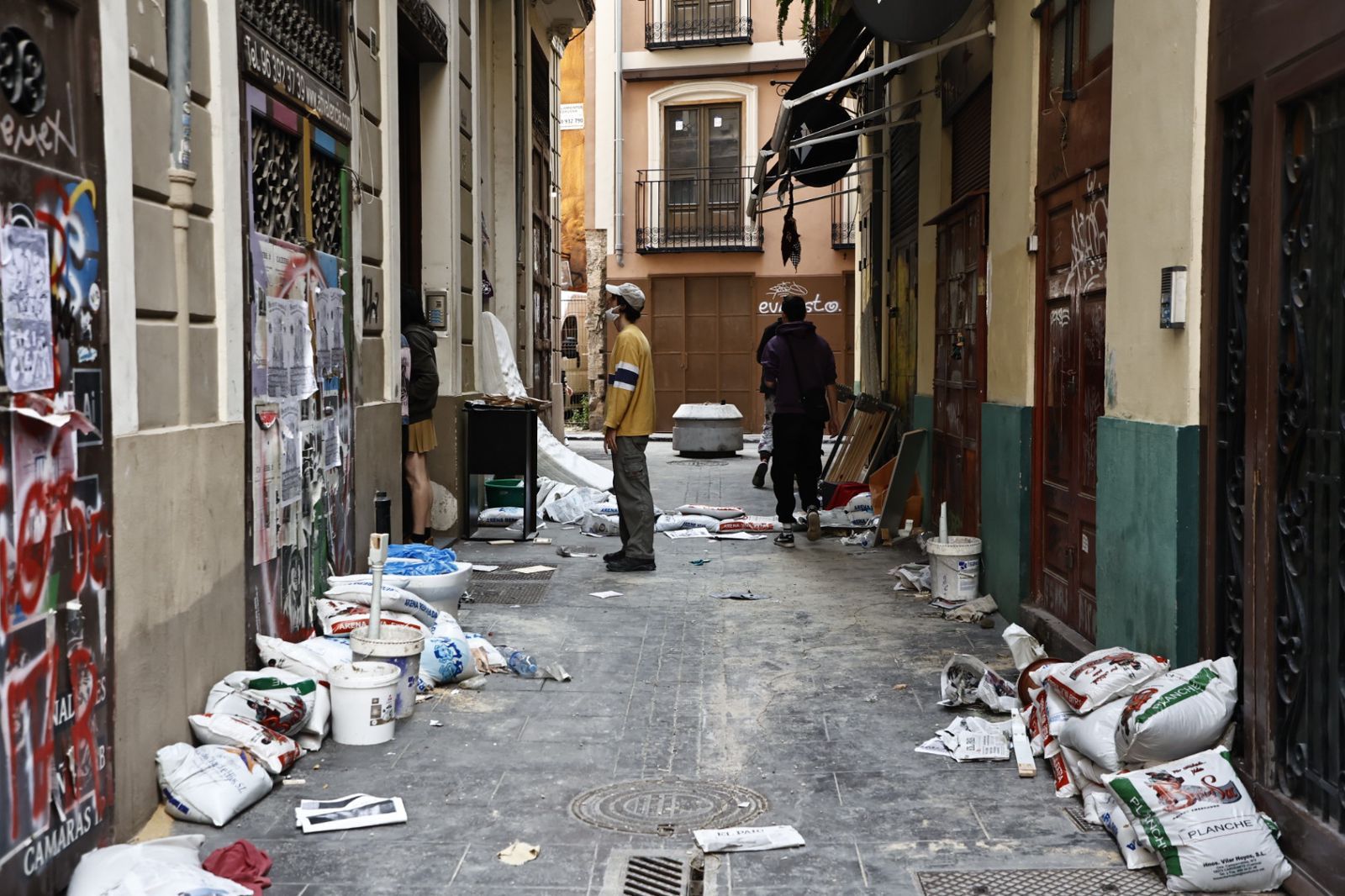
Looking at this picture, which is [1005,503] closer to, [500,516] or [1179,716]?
[1179,716]

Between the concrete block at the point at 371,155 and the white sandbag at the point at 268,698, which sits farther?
the concrete block at the point at 371,155

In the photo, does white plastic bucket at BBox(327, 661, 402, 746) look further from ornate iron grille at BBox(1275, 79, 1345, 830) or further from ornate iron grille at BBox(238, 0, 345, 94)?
ornate iron grille at BBox(1275, 79, 1345, 830)

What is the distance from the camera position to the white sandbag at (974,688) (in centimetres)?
568

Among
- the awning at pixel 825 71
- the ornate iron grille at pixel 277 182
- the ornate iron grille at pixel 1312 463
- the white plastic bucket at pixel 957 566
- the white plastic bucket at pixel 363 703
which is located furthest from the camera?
the awning at pixel 825 71

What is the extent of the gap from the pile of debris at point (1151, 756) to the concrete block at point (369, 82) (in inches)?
194

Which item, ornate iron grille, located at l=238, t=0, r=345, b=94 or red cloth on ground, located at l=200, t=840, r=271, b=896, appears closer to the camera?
red cloth on ground, located at l=200, t=840, r=271, b=896

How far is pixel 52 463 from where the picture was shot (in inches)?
145

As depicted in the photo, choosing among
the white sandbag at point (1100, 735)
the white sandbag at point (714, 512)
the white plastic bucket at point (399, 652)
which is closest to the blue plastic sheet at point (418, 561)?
the white plastic bucket at point (399, 652)

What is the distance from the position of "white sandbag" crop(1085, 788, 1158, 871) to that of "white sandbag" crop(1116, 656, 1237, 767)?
0.57ft

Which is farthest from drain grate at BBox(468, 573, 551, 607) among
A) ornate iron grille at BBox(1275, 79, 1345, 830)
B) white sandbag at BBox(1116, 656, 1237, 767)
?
ornate iron grille at BBox(1275, 79, 1345, 830)

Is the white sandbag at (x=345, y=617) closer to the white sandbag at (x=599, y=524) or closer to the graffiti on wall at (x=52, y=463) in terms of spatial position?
the graffiti on wall at (x=52, y=463)

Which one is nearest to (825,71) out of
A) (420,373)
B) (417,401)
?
(420,373)

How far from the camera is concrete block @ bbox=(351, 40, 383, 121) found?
7.55 meters

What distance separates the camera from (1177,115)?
4.77 m
